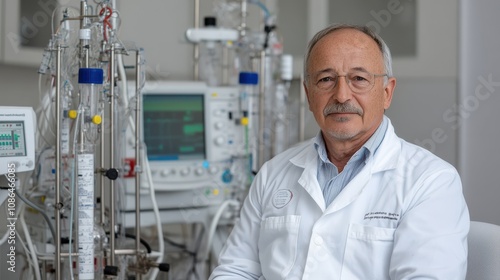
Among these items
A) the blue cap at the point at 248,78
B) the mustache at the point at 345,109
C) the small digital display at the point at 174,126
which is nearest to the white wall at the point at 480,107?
the blue cap at the point at 248,78

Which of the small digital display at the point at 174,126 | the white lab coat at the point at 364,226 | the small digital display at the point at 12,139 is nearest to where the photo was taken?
the white lab coat at the point at 364,226

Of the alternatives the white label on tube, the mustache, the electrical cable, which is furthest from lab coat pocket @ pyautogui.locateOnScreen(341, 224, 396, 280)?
the electrical cable

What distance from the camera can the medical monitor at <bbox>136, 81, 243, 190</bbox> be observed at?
290 centimetres

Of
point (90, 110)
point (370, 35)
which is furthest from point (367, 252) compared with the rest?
point (90, 110)

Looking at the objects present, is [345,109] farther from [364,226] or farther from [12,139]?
[12,139]

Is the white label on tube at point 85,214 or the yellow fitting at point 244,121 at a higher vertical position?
the yellow fitting at point 244,121

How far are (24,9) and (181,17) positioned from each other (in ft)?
3.16

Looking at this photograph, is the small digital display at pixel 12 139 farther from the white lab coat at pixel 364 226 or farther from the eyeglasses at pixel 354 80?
the eyeglasses at pixel 354 80

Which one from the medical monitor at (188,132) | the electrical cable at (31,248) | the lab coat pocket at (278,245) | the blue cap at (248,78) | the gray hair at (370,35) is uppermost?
the gray hair at (370,35)

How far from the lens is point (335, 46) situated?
1.77m

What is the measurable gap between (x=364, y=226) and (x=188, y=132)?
1453 mm

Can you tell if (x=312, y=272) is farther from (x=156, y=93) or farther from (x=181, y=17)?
(x=181, y=17)

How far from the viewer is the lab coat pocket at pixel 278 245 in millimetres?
1739

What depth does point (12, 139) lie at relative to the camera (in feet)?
6.66
